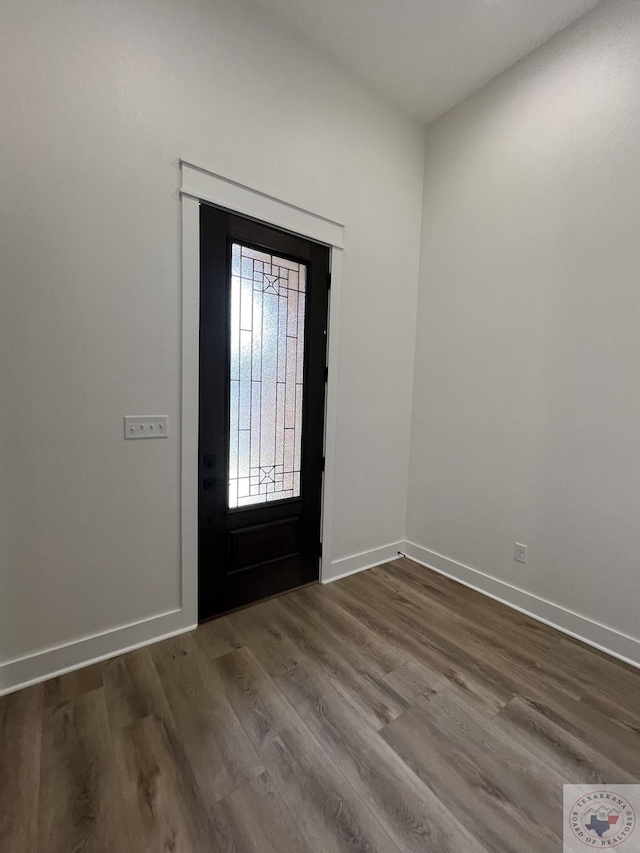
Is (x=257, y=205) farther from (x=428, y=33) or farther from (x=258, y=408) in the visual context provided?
(x=428, y=33)

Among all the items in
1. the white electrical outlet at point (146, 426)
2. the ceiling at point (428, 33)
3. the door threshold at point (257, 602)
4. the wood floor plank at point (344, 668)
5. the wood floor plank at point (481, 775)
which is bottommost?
the wood floor plank at point (481, 775)

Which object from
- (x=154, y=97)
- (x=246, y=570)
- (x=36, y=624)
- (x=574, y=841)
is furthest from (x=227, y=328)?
(x=574, y=841)

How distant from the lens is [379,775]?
1.31 m

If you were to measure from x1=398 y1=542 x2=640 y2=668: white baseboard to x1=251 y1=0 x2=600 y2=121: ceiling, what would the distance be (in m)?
3.38

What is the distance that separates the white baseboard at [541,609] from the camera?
197cm

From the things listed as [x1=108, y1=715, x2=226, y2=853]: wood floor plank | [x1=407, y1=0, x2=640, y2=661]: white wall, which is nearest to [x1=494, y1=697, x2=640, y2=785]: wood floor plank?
[x1=407, y1=0, x2=640, y2=661]: white wall

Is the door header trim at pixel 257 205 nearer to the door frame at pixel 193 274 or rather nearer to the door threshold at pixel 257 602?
the door frame at pixel 193 274

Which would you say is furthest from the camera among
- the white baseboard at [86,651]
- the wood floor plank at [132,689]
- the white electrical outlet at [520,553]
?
the white electrical outlet at [520,553]

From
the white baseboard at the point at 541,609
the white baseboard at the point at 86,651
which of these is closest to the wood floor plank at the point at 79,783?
the white baseboard at the point at 86,651

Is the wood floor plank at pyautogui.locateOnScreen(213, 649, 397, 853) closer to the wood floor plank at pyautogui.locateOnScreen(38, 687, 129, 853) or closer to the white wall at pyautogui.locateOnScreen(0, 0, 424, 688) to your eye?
the wood floor plank at pyautogui.locateOnScreen(38, 687, 129, 853)

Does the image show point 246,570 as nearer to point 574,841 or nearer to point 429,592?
point 429,592

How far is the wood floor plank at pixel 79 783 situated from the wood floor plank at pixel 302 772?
1.57ft

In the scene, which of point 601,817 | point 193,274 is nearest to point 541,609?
point 601,817

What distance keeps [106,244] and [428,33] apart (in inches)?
88.1
